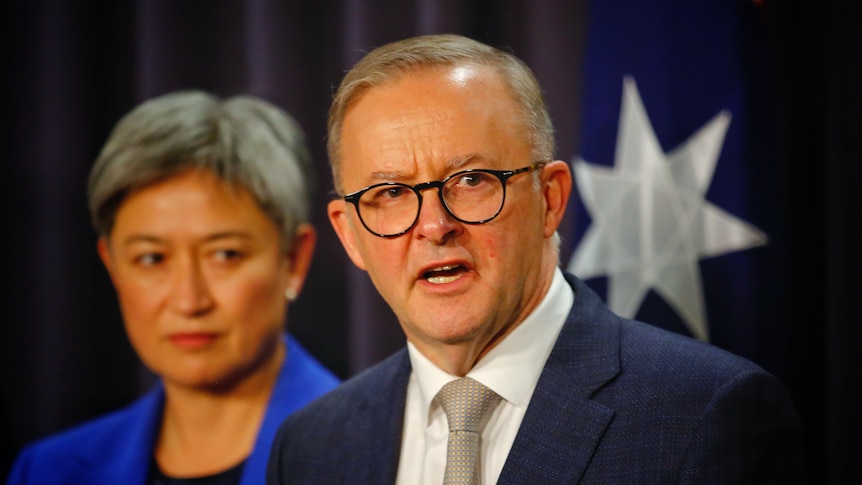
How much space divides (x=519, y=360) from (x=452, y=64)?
593 millimetres

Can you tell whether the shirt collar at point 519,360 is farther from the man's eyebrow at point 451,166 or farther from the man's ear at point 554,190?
the man's eyebrow at point 451,166

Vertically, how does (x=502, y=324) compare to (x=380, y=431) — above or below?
above

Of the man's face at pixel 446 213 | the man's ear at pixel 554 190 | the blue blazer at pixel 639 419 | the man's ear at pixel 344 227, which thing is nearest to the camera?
the blue blazer at pixel 639 419

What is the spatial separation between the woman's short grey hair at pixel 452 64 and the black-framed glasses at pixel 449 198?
110 millimetres

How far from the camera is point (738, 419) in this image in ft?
5.12

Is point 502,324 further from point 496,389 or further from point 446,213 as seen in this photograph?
point 446,213

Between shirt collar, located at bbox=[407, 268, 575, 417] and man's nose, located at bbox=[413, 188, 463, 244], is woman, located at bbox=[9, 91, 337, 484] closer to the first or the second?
shirt collar, located at bbox=[407, 268, 575, 417]

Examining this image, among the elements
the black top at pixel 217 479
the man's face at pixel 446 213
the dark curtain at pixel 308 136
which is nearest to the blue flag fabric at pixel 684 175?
the dark curtain at pixel 308 136

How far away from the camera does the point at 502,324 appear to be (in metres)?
1.77

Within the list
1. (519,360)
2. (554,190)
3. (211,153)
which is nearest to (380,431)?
(519,360)

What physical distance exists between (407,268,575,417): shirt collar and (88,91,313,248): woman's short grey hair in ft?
2.56

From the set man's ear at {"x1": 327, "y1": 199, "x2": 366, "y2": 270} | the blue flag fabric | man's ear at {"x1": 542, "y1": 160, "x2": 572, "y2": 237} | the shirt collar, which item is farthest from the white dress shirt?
the blue flag fabric

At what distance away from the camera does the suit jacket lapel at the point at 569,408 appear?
162 cm

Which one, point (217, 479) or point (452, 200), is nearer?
point (452, 200)
